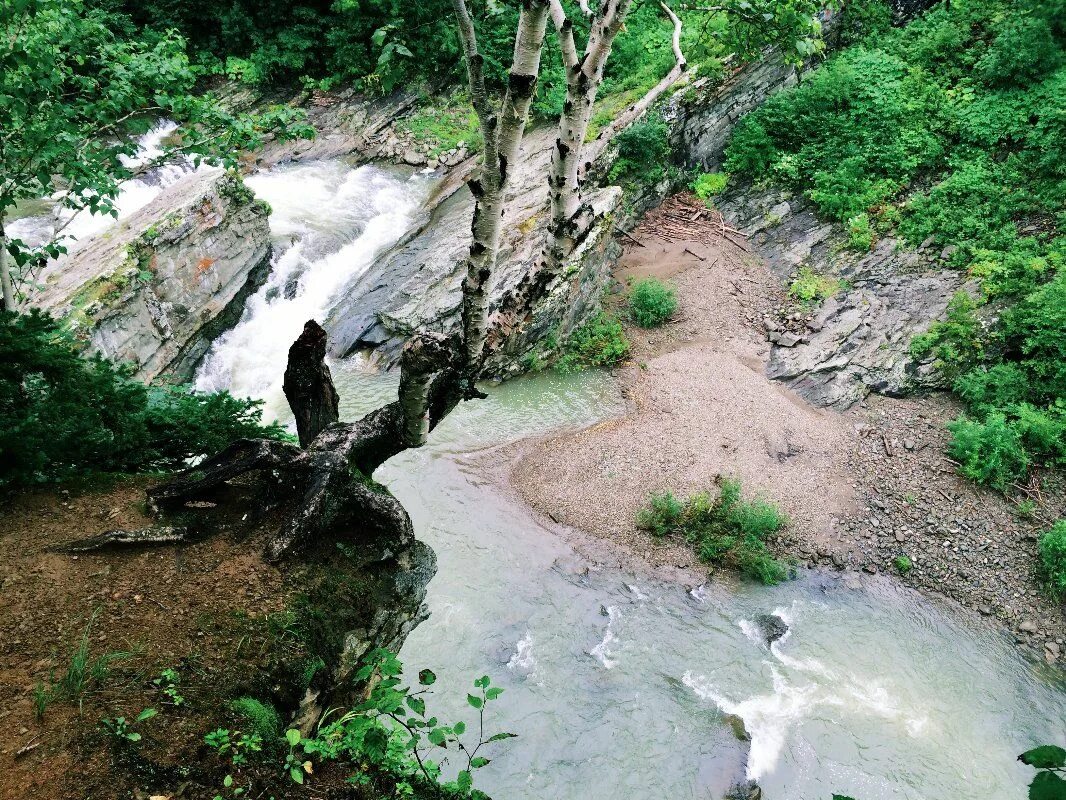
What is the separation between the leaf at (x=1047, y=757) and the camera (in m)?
1.57

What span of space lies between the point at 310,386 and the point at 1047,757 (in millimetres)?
4517

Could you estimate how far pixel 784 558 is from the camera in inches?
354

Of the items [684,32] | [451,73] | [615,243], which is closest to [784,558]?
[615,243]

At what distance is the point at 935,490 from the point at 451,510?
7.25 m

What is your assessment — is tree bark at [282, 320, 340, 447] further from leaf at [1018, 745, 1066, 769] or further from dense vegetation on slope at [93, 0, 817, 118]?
dense vegetation on slope at [93, 0, 817, 118]

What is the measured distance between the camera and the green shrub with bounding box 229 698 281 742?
10.6 feet

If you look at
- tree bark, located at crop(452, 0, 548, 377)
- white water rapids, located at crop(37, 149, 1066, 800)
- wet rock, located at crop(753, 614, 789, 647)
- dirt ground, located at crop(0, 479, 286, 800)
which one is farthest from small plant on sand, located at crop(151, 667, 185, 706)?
wet rock, located at crop(753, 614, 789, 647)

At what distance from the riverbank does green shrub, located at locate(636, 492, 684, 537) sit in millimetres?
144

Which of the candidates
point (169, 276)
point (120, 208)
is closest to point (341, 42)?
point (120, 208)

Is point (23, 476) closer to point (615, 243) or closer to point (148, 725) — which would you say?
point (148, 725)

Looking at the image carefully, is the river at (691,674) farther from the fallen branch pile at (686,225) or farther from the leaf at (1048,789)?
the fallen branch pile at (686,225)

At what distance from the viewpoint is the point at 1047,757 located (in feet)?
5.22

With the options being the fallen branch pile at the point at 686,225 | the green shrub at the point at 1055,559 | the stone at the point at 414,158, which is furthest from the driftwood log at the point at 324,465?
the stone at the point at 414,158

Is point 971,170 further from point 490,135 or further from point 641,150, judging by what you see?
point 490,135
